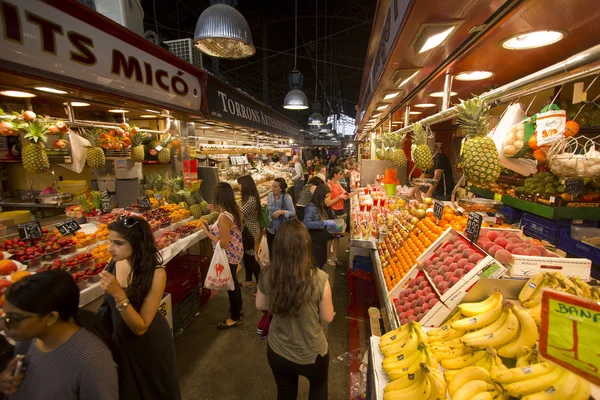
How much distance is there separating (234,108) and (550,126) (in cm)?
620

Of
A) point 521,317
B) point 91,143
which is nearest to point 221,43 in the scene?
point 91,143

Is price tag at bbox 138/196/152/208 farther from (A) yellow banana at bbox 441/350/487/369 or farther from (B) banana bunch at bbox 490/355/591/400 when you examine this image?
(B) banana bunch at bbox 490/355/591/400

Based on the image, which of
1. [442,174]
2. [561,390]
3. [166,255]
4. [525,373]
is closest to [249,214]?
[166,255]

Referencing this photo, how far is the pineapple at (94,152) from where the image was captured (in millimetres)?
4121

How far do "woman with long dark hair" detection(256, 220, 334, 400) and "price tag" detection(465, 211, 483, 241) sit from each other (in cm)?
122

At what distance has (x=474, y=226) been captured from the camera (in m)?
2.24

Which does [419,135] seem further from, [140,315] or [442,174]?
[140,315]

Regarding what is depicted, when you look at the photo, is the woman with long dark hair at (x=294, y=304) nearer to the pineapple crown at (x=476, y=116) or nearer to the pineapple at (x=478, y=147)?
the pineapple at (x=478, y=147)

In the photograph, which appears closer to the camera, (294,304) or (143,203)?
(294,304)

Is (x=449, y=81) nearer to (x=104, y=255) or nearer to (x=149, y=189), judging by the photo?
(x=104, y=255)

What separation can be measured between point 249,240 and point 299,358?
2.88 metres

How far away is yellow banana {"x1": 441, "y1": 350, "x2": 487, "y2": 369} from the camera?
1.54 m

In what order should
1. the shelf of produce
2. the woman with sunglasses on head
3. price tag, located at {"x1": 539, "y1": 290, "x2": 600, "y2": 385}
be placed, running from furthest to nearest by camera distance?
the woman with sunglasses on head, the shelf of produce, price tag, located at {"x1": 539, "y1": 290, "x2": 600, "y2": 385}

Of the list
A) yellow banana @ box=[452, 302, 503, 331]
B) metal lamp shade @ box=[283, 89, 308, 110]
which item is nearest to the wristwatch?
yellow banana @ box=[452, 302, 503, 331]
